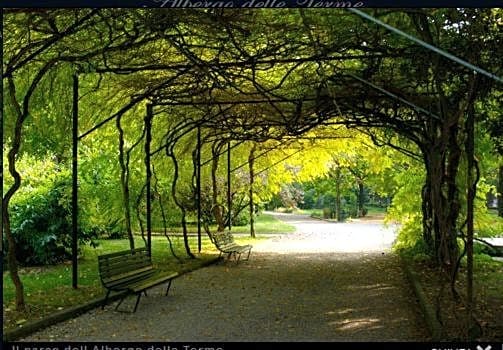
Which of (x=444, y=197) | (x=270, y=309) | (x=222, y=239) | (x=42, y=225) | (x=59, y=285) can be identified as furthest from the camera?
(x=222, y=239)

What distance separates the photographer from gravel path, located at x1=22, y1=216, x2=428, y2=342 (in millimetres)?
6234

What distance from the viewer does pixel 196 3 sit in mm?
5691

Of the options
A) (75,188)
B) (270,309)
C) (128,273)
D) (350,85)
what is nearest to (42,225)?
(75,188)

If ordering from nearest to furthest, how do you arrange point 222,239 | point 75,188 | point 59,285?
point 75,188 < point 59,285 < point 222,239

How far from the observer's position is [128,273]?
8258 mm

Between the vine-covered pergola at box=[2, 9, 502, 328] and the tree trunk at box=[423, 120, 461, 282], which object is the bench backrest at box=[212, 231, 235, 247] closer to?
the vine-covered pergola at box=[2, 9, 502, 328]

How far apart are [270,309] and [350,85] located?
4.31m

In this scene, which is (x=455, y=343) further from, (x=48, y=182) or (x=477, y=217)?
(x=48, y=182)

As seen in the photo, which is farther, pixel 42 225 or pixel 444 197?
pixel 42 225

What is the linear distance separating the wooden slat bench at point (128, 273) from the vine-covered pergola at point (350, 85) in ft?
3.07

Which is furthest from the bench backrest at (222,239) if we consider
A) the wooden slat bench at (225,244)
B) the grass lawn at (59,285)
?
the grass lawn at (59,285)

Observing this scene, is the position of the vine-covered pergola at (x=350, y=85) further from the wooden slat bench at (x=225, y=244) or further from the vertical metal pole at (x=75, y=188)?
the wooden slat bench at (x=225, y=244)

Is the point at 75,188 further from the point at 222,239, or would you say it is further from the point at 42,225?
the point at 222,239

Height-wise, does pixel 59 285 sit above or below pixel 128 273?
below
